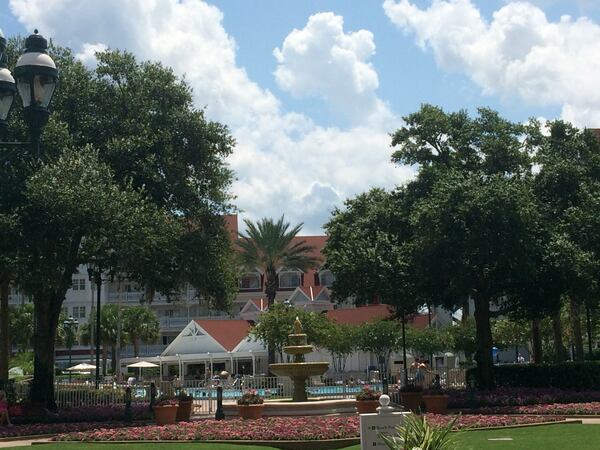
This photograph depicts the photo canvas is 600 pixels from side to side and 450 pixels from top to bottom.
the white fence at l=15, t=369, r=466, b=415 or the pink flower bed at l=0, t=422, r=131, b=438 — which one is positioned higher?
the white fence at l=15, t=369, r=466, b=415

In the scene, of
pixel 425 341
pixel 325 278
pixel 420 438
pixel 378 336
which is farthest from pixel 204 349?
pixel 420 438

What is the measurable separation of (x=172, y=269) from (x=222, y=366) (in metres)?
49.2

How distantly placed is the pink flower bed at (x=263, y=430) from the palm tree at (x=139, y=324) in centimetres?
5471

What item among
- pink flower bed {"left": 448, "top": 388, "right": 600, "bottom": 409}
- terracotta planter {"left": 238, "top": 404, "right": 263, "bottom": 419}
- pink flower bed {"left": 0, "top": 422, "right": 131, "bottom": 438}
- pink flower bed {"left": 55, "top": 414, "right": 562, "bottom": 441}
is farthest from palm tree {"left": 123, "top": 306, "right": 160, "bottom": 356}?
pink flower bed {"left": 55, "top": 414, "right": 562, "bottom": 441}

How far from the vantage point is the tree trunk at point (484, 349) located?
1329 inches

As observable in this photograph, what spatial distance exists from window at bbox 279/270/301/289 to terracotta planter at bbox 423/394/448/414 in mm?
61998

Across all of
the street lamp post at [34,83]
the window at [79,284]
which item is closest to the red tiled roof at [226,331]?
the window at [79,284]

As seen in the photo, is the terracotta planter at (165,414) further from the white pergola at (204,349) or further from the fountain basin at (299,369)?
the white pergola at (204,349)

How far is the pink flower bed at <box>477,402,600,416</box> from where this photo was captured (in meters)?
25.4

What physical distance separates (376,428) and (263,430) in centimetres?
942

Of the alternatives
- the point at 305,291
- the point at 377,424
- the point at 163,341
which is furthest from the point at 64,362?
the point at 377,424

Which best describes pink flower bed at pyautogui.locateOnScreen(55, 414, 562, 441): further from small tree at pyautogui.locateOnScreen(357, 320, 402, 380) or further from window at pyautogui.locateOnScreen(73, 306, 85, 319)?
window at pyautogui.locateOnScreen(73, 306, 85, 319)

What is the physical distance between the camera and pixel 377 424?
39.4ft

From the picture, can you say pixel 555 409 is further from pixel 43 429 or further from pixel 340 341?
pixel 340 341
